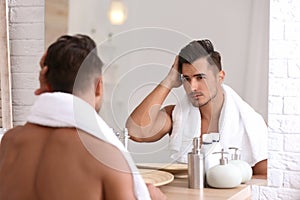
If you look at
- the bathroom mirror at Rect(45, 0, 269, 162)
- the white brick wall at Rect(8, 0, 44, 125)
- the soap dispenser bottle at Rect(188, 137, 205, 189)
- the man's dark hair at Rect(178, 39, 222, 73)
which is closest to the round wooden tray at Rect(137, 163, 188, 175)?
the bathroom mirror at Rect(45, 0, 269, 162)

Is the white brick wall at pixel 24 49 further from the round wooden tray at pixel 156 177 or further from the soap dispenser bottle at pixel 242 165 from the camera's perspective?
the soap dispenser bottle at pixel 242 165

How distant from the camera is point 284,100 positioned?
200 centimetres

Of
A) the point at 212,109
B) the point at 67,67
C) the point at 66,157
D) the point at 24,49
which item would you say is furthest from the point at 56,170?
the point at 24,49

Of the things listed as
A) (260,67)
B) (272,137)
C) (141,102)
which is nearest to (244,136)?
(272,137)

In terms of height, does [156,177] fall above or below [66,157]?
below

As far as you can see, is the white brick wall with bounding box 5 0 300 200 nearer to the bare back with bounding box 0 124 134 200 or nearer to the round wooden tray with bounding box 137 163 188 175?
the round wooden tray with bounding box 137 163 188 175

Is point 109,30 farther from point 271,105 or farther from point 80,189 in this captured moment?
point 80,189

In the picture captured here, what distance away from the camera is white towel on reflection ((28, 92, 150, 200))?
1.33 m

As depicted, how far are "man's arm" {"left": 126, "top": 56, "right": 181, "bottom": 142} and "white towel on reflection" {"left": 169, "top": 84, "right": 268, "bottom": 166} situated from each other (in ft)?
0.12

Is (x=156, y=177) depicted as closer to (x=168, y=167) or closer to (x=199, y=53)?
(x=168, y=167)

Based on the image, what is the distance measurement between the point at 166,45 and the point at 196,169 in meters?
0.45

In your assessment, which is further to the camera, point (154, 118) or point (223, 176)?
point (154, 118)

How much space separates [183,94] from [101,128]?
608 mm

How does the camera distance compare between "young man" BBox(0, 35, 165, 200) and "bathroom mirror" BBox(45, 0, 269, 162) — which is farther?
"bathroom mirror" BBox(45, 0, 269, 162)
